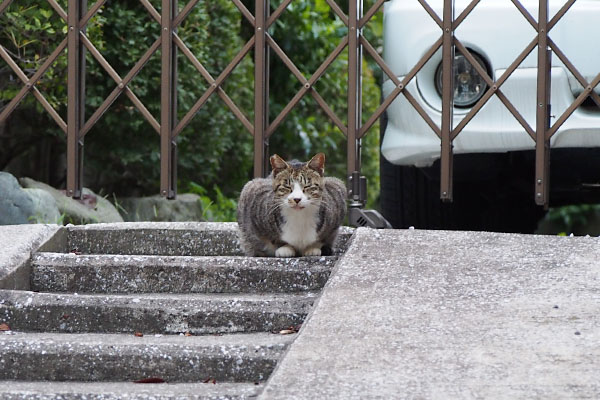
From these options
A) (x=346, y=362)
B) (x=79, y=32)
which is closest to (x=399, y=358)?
(x=346, y=362)

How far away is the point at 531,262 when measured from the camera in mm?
3604

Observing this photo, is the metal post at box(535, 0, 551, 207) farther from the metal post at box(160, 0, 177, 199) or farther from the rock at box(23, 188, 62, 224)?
the rock at box(23, 188, 62, 224)

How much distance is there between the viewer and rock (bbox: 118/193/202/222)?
7238 mm

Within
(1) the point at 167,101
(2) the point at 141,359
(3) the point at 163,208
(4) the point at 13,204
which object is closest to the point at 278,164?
(1) the point at 167,101

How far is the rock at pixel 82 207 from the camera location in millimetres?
6270

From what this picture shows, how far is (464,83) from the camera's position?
439 cm

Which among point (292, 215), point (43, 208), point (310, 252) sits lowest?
point (43, 208)

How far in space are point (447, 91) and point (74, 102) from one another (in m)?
1.67

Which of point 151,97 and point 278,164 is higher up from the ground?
point 278,164

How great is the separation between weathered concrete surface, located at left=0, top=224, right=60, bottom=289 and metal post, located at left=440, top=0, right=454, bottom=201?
1.70m

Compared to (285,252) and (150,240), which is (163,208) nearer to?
→ (150,240)

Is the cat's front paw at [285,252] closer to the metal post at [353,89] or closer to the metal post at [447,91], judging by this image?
the metal post at [353,89]

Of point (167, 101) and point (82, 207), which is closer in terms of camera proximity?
point (167, 101)

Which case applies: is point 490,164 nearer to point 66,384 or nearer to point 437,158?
point 437,158
